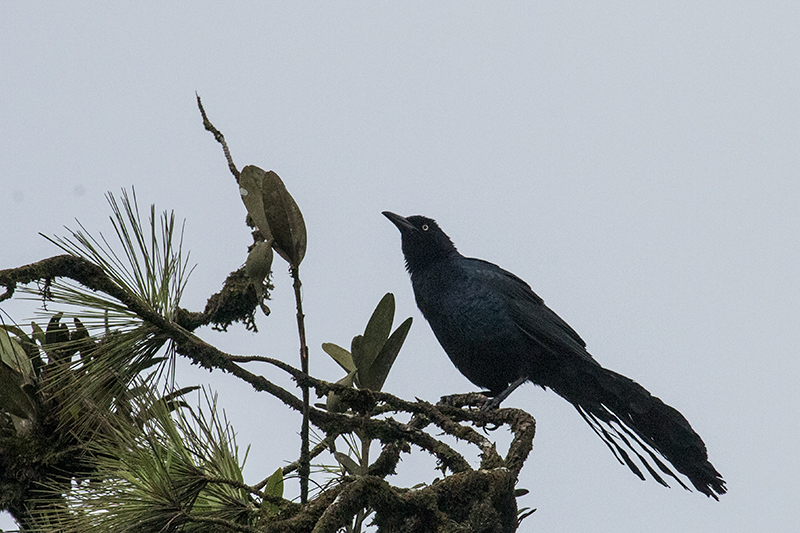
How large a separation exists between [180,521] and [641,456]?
301cm

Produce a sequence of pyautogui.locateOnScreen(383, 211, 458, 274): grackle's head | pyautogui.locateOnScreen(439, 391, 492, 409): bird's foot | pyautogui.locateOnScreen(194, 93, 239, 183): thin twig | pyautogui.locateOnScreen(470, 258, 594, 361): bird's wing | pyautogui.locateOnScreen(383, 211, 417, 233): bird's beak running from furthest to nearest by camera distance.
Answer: pyautogui.locateOnScreen(383, 211, 417, 233): bird's beak
pyautogui.locateOnScreen(383, 211, 458, 274): grackle's head
pyautogui.locateOnScreen(470, 258, 594, 361): bird's wing
pyautogui.locateOnScreen(439, 391, 492, 409): bird's foot
pyautogui.locateOnScreen(194, 93, 239, 183): thin twig

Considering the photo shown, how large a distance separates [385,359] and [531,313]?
2.20 m

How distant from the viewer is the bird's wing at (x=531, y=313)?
5.17m

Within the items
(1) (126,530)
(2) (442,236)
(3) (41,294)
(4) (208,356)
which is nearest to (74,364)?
(3) (41,294)

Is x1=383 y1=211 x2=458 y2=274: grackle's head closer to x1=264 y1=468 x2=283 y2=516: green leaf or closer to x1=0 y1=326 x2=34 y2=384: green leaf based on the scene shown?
x1=264 y1=468 x2=283 y2=516: green leaf

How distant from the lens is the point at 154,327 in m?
2.60

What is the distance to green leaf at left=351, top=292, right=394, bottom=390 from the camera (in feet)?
10.5

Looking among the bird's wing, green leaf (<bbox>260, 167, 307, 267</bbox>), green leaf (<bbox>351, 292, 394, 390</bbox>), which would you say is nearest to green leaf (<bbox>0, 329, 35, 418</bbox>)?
green leaf (<bbox>260, 167, 307, 267</bbox>)

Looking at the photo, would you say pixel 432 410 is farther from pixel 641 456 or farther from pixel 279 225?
pixel 641 456

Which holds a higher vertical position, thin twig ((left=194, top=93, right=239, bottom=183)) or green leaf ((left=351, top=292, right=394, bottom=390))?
thin twig ((left=194, top=93, right=239, bottom=183))

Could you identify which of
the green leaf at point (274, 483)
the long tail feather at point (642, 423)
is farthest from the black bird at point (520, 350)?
the green leaf at point (274, 483)

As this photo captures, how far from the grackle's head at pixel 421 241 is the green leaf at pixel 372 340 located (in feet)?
8.18

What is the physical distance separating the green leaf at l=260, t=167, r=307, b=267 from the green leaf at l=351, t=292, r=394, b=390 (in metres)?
0.74

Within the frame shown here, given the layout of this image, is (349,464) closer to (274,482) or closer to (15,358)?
(274,482)
